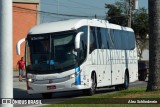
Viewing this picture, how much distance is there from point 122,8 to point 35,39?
186 ft

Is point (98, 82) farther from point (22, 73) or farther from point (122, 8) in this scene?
point (122, 8)

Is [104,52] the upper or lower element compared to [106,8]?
lower

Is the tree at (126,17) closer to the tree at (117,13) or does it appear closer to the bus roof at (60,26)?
the tree at (117,13)

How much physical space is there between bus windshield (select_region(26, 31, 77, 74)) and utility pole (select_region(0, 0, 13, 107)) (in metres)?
14.1

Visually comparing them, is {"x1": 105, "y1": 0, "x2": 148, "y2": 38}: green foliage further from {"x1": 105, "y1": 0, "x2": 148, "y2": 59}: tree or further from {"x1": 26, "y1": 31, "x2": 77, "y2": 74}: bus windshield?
{"x1": 26, "y1": 31, "x2": 77, "y2": 74}: bus windshield

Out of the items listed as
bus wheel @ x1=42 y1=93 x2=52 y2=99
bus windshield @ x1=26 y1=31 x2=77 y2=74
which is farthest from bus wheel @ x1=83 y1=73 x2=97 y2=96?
bus windshield @ x1=26 y1=31 x2=77 y2=74

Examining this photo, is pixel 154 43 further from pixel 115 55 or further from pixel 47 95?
pixel 115 55

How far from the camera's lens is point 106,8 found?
3024 inches

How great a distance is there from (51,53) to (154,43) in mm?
4748

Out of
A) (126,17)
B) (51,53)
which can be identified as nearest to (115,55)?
(51,53)

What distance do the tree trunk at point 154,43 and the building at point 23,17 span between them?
42.4 metres

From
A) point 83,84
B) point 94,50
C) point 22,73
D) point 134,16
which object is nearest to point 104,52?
point 94,50

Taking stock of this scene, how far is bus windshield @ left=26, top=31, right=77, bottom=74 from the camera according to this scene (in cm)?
2006

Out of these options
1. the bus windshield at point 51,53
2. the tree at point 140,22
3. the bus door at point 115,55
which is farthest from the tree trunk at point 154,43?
the tree at point 140,22
